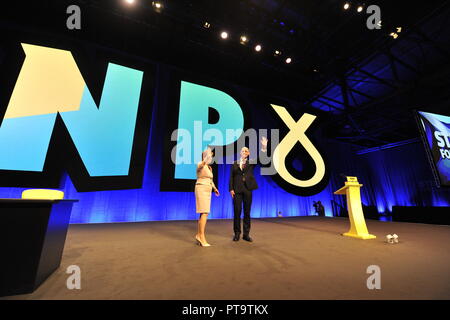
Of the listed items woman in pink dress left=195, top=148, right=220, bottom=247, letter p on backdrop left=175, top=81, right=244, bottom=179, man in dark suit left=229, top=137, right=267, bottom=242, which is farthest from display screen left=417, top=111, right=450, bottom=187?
woman in pink dress left=195, top=148, right=220, bottom=247

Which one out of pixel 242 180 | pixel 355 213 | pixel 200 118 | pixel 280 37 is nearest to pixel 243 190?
pixel 242 180

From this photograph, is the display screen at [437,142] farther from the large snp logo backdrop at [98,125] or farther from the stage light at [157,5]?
the stage light at [157,5]

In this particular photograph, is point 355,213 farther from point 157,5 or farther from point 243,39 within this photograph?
point 157,5

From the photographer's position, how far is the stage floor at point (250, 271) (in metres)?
1.17

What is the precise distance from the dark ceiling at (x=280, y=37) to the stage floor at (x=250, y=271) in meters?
5.16

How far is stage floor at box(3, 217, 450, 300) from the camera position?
3.84 feet

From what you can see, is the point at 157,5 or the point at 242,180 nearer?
the point at 242,180

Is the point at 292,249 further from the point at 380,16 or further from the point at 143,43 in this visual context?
the point at 143,43

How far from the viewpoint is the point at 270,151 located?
6977 mm

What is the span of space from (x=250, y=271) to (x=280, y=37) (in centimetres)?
635

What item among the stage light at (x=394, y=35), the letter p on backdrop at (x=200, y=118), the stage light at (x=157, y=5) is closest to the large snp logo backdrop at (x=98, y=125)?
the letter p on backdrop at (x=200, y=118)

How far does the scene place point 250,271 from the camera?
5.06ft

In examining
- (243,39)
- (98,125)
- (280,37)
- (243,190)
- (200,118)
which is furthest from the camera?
(200,118)
